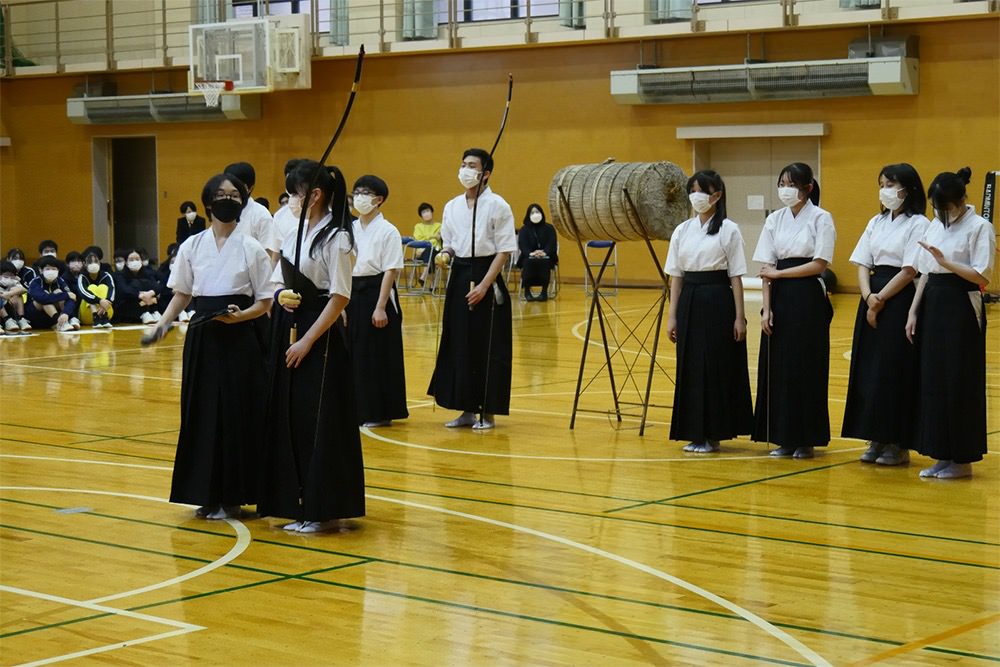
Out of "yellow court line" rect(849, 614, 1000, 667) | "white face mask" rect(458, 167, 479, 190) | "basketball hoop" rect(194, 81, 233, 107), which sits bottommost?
"yellow court line" rect(849, 614, 1000, 667)

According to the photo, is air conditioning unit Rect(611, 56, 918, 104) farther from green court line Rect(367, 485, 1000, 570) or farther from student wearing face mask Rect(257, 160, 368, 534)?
student wearing face mask Rect(257, 160, 368, 534)

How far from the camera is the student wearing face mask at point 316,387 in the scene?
6.19 meters

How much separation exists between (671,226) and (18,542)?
4.69 metres

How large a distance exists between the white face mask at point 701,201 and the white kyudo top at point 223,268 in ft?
10.2

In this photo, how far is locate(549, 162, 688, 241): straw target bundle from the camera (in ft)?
29.5

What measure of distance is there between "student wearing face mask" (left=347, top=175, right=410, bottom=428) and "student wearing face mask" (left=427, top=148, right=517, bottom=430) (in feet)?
1.08

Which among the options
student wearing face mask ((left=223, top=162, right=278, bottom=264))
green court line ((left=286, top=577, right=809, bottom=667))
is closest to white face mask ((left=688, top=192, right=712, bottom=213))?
student wearing face mask ((left=223, top=162, right=278, bottom=264))

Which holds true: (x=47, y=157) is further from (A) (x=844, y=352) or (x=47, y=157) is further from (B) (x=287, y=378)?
(B) (x=287, y=378)

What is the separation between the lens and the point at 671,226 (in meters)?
9.09

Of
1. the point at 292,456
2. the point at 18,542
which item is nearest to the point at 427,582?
the point at 292,456

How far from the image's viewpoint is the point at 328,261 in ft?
20.4

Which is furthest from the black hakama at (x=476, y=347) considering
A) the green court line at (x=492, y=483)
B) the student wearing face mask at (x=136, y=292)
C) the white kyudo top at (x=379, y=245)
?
the student wearing face mask at (x=136, y=292)

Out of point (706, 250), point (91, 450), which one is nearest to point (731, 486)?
point (706, 250)

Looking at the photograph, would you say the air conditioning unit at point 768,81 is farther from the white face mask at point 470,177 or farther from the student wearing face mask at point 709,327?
the student wearing face mask at point 709,327
